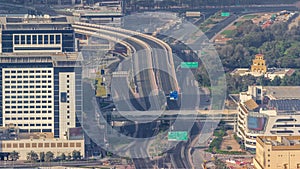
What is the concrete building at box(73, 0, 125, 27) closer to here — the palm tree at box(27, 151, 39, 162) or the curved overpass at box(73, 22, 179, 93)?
the curved overpass at box(73, 22, 179, 93)

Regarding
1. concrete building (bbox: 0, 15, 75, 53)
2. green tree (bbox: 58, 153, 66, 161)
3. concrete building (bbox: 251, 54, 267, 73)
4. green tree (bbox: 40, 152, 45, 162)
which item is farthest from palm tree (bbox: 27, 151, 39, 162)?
concrete building (bbox: 251, 54, 267, 73)

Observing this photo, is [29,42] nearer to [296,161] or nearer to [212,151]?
[212,151]

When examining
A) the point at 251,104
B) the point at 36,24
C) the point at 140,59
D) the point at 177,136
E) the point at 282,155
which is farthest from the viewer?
the point at 140,59

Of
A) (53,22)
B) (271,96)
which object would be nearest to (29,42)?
(53,22)

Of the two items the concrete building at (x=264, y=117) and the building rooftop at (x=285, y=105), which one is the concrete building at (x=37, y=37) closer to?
the concrete building at (x=264, y=117)

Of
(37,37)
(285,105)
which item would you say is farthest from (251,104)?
(37,37)

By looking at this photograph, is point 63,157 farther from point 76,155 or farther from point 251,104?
point 251,104
